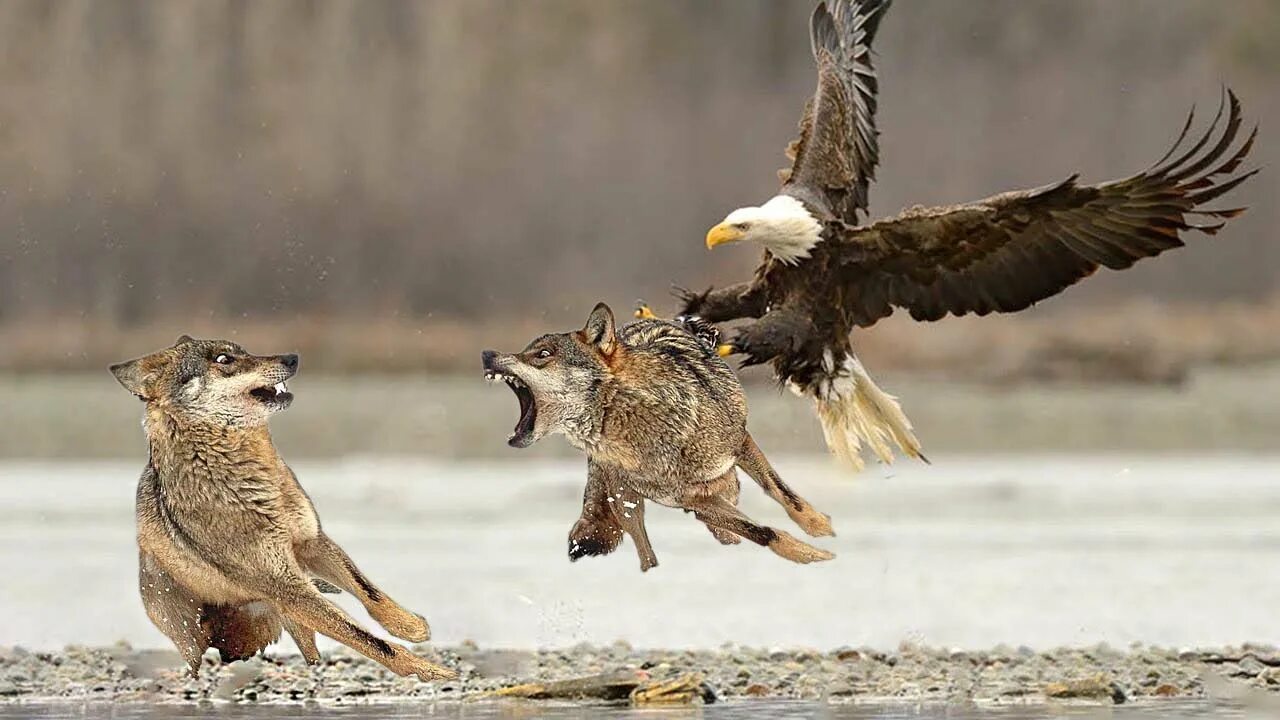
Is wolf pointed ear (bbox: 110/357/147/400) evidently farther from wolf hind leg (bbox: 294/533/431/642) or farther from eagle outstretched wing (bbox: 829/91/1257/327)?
eagle outstretched wing (bbox: 829/91/1257/327)

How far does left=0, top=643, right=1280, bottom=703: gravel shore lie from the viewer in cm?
746

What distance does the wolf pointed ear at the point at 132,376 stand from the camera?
5.10m

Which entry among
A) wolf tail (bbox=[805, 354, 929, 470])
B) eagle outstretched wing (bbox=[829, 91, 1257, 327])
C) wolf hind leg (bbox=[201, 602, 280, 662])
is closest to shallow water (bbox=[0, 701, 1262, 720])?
wolf tail (bbox=[805, 354, 929, 470])

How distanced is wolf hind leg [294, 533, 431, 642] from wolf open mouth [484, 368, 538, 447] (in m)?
0.62

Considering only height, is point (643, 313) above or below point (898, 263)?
below

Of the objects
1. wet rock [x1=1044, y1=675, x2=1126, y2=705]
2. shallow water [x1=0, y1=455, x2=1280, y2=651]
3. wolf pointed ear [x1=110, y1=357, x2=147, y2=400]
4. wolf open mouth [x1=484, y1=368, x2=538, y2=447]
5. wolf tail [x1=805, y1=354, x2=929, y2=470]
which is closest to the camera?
wolf open mouth [x1=484, y1=368, x2=538, y2=447]

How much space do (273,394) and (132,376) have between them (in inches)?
12.1

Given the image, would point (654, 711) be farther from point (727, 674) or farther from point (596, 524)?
point (596, 524)

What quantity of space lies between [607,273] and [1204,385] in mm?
4323

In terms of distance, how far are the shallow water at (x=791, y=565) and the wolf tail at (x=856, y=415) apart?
189cm

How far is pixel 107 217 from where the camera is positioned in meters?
13.5

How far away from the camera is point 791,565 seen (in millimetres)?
11148

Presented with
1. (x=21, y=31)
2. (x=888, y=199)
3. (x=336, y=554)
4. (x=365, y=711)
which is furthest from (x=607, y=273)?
(x=336, y=554)

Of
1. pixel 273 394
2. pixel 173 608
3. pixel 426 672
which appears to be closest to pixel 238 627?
pixel 173 608
